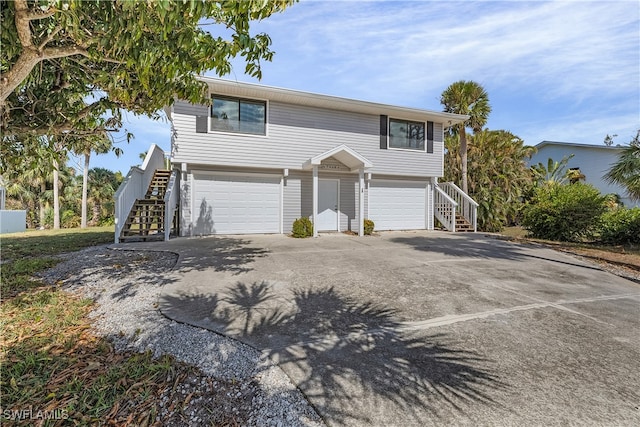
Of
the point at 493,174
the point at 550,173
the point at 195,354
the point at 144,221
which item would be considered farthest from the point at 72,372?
the point at 550,173

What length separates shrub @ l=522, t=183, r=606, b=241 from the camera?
1022 cm

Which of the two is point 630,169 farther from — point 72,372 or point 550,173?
point 72,372

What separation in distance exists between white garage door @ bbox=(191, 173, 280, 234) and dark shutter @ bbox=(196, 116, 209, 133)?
1.47 m

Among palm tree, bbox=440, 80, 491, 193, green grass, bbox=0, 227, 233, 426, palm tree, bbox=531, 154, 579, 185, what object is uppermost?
palm tree, bbox=440, 80, 491, 193

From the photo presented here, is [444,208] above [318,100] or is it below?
below

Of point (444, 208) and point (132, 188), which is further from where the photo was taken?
point (444, 208)

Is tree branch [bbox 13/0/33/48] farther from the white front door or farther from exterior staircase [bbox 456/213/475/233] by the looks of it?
exterior staircase [bbox 456/213/475/233]

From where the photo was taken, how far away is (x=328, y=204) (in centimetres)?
1198

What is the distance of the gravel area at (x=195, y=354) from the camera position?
205 cm

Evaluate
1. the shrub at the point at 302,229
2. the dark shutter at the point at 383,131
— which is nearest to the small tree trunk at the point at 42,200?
the shrub at the point at 302,229

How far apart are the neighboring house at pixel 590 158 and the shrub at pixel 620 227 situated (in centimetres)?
1223

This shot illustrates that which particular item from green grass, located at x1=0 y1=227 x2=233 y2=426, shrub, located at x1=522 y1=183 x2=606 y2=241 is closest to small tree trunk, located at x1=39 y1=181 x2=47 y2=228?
green grass, located at x1=0 y1=227 x2=233 y2=426

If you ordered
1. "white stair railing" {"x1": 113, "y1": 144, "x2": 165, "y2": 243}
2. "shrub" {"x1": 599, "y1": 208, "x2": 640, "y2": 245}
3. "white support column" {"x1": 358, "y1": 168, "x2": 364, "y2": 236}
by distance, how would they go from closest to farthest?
"white stair railing" {"x1": 113, "y1": 144, "x2": 165, "y2": 243} → "shrub" {"x1": 599, "y1": 208, "x2": 640, "y2": 245} → "white support column" {"x1": 358, "y1": 168, "x2": 364, "y2": 236}

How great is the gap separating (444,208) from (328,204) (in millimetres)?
5494
